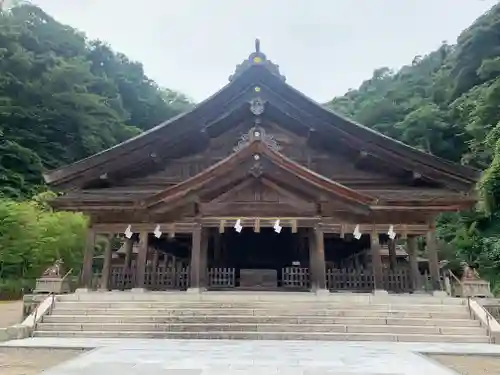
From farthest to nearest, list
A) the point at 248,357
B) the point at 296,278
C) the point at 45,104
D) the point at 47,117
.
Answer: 1. the point at 45,104
2. the point at 47,117
3. the point at 296,278
4. the point at 248,357

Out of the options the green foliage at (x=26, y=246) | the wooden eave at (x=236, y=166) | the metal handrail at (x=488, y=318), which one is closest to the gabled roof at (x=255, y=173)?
the wooden eave at (x=236, y=166)

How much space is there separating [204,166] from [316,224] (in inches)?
175

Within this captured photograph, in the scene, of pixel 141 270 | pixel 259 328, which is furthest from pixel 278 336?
pixel 141 270

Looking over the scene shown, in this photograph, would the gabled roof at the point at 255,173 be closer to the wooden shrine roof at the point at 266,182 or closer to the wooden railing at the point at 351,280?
the wooden shrine roof at the point at 266,182

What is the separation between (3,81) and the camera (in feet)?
115

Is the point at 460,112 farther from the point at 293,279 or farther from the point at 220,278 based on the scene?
the point at 220,278

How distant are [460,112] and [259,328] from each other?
34.6 m

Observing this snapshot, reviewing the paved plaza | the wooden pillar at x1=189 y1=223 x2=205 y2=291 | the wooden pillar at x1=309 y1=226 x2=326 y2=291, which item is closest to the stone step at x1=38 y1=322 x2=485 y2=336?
the paved plaza

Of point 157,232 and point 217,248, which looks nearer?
point 157,232

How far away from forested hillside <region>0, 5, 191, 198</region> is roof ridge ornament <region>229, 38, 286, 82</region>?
21952 millimetres

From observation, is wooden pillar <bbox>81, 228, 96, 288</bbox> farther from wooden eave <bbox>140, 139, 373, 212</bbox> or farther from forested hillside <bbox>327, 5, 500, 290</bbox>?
forested hillside <bbox>327, 5, 500, 290</bbox>

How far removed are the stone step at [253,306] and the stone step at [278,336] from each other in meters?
1.05

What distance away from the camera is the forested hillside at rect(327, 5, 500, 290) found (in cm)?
2392

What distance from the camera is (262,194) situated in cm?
1195
